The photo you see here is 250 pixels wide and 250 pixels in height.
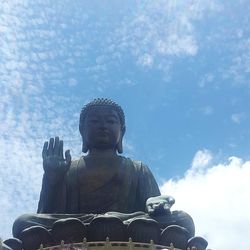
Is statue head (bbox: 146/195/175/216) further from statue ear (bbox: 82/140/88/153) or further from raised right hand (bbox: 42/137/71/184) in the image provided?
statue ear (bbox: 82/140/88/153)

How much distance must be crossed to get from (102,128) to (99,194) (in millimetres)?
1218

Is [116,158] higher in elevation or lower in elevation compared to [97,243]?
higher

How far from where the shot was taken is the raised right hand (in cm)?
949

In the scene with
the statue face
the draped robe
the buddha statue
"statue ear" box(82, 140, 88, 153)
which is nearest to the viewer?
the buddha statue

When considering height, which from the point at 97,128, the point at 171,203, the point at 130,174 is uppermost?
the point at 97,128

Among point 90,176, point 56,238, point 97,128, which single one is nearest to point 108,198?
point 90,176

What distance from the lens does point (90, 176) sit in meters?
10.3

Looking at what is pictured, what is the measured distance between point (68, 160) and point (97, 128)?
4.70 ft

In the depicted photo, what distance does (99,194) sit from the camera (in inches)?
403

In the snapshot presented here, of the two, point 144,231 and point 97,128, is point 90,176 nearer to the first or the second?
point 97,128

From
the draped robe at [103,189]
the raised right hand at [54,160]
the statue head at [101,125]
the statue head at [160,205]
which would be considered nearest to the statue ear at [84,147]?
the statue head at [101,125]

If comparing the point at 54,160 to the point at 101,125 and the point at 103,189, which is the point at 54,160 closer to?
the point at 103,189

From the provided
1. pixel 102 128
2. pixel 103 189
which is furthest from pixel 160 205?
pixel 102 128

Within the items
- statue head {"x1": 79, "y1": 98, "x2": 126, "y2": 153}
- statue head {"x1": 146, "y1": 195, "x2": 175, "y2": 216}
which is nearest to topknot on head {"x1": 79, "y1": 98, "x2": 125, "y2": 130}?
statue head {"x1": 79, "y1": 98, "x2": 126, "y2": 153}
